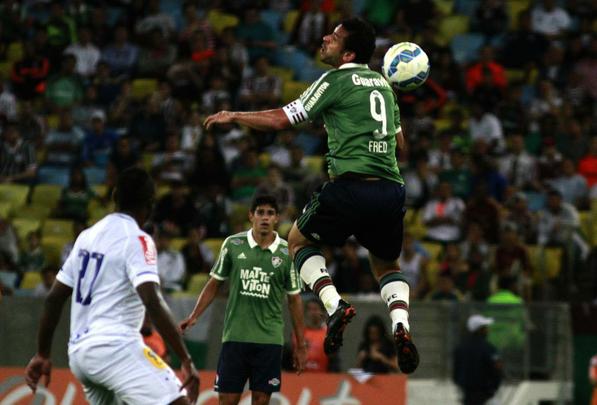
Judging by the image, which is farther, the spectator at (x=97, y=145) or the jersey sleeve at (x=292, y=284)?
the spectator at (x=97, y=145)

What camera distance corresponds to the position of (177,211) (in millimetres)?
18219

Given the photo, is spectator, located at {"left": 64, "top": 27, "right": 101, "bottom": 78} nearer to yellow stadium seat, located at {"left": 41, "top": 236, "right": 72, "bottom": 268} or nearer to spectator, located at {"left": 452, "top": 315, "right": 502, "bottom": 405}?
yellow stadium seat, located at {"left": 41, "top": 236, "right": 72, "bottom": 268}

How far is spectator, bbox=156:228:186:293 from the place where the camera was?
16797 millimetres

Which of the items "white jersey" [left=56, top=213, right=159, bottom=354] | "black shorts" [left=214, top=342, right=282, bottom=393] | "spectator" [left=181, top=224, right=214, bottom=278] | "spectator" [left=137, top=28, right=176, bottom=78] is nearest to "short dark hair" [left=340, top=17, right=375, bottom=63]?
"white jersey" [left=56, top=213, right=159, bottom=354]

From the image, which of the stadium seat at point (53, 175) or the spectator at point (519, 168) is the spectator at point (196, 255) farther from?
the spectator at point (519, 168)

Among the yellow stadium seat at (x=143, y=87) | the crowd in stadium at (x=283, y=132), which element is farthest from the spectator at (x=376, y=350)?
the yellow stadium seat at (x=143, y=87)

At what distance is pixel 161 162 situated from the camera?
19.4 m

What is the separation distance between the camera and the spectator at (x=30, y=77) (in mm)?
21438

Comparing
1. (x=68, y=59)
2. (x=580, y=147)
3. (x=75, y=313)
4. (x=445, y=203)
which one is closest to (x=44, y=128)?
(x=68, y=59)

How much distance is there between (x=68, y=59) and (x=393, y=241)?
1206 centimetres

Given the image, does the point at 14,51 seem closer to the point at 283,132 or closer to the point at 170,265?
the point at 283,132

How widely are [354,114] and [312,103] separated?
30cm

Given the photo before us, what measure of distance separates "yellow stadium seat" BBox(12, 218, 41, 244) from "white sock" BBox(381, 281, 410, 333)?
916 centimetres

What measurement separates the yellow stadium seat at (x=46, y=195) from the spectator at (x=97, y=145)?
0.63 meters
